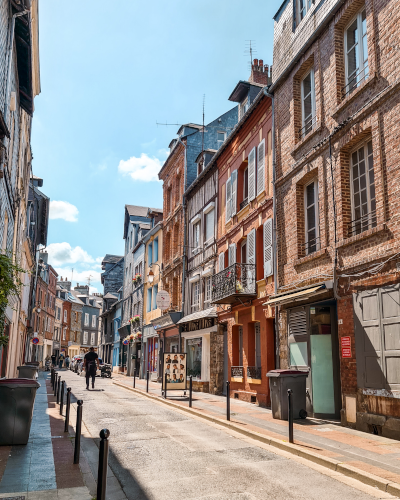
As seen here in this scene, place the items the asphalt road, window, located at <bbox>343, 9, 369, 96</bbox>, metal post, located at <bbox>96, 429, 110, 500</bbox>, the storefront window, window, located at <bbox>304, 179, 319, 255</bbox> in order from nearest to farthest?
metal post, located at <bbox>96, 429, 110, 500</bbox> < the asphalt road < window, located at <bbox>343, 9, 369, 96</bbox> < window, located at <bbox>304, 179, 319, 255</bbox> < the storefront window

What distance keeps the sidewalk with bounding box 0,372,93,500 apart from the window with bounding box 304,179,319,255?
7.22 m

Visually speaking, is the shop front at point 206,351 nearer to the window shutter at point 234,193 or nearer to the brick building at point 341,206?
the window shutter at point 234,193

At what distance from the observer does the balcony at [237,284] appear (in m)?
15.4

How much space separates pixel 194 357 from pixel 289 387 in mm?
11127

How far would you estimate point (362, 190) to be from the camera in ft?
34.1

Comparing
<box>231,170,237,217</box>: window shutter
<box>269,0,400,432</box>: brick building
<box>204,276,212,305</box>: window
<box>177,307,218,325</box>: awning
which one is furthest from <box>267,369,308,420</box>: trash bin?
<box>204,276,212,305</box>: window

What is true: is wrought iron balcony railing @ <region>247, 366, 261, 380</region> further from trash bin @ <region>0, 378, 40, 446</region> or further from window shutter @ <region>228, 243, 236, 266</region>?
trash bin @ <region>0, 378, 40, 446</region>

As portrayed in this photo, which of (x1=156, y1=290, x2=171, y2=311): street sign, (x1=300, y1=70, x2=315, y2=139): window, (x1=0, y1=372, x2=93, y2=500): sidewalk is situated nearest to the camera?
(x1=0, y1=372, x2=93, y2=500): sidewalk

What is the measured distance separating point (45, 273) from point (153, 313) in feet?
71.7

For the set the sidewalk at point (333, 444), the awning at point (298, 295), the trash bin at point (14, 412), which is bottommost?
the sidewalk at point (333, 444)

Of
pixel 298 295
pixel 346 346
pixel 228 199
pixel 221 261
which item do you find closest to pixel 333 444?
pixel 346 346

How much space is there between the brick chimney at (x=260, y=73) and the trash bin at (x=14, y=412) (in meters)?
18.1

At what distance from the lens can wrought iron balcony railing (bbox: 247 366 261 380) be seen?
14.9 metres

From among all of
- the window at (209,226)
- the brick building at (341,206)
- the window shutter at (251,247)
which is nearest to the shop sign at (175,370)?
the window shutter at (251,247)
